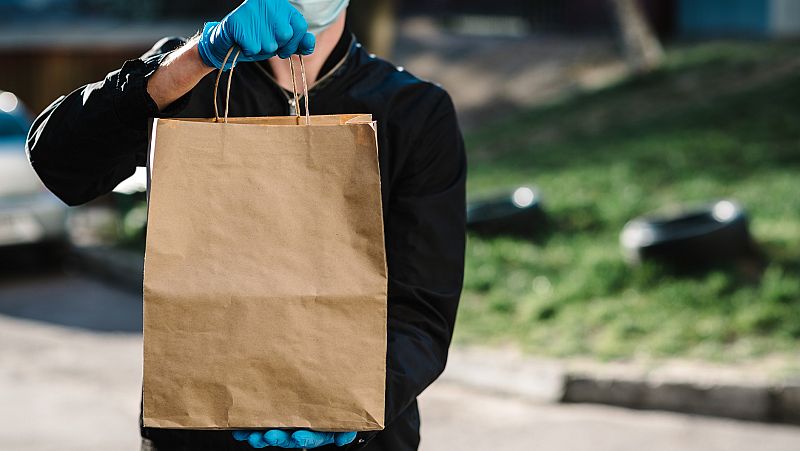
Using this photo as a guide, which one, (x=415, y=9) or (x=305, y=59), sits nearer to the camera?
(x=305, y=59)

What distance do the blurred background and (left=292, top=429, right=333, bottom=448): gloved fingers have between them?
743mm

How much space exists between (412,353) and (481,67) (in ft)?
62.2

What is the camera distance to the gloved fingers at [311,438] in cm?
178

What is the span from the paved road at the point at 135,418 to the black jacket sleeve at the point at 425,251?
3.16 m

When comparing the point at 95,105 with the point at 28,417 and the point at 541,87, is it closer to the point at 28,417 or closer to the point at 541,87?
the point at 28,417

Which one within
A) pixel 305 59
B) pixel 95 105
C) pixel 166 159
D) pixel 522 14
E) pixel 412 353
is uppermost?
pixel 522 14

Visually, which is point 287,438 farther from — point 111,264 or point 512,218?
point 111,264

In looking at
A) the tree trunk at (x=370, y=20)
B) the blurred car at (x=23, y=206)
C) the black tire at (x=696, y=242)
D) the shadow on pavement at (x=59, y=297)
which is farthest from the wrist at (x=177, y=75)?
the tree trunk at (x=370, y=20)

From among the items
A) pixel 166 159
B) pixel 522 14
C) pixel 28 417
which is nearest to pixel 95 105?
pixel 166 159

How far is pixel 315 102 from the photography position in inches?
83.6

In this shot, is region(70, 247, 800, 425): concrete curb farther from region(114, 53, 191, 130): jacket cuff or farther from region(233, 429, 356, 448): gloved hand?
region(114, 53, 191, 130): jacket cuff

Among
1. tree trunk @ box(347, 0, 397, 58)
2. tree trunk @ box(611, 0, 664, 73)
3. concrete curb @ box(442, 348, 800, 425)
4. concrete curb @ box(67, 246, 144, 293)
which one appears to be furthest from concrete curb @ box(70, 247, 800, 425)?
tree trunk @ box(611, 0, 664, 73)

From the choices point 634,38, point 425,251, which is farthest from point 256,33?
point 634,38

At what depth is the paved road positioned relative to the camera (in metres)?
5.13
